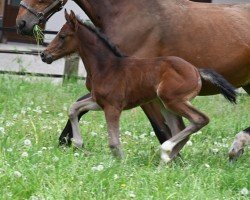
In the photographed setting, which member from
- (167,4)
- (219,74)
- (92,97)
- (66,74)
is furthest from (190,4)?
(66,74)

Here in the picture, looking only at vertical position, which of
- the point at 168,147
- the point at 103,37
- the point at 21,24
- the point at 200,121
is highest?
the point at 103,37

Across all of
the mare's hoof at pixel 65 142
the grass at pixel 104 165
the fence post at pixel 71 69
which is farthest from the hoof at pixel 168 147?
the fence post at pixel 71 69

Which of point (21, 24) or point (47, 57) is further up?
point (21, 24)

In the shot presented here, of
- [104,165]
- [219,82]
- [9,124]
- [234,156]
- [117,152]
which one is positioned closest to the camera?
[104,165]

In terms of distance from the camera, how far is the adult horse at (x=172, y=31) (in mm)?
7449

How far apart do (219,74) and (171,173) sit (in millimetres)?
1570

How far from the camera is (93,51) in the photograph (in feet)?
23.8

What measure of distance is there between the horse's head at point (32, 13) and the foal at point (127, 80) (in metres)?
0.37

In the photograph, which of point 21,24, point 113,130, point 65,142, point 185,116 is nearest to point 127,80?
point 113,130

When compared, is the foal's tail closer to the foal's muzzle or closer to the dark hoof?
the dark hoof

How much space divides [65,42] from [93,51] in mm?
315

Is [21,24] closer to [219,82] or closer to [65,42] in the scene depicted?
[65,42]

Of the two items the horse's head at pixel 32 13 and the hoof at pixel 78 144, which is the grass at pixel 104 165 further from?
the horse's head at pixel 32 13

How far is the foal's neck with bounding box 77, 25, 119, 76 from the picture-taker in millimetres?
7148
